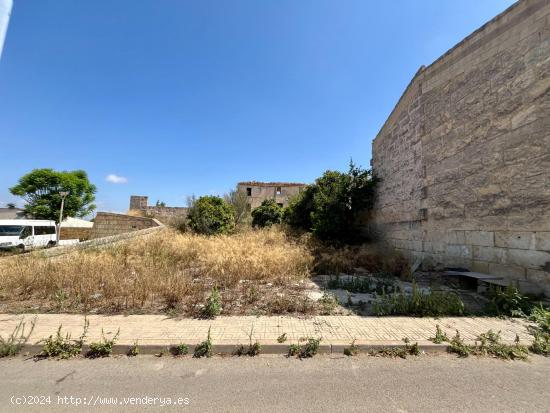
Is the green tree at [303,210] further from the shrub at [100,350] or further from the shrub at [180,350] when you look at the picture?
the shrub at [100,350]

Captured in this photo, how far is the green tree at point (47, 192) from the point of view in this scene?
1052 inches

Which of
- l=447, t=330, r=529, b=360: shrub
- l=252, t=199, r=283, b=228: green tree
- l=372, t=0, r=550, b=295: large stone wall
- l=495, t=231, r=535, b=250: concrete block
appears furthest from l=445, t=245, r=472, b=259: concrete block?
l=252, t=199, r=283, b=228: green tree

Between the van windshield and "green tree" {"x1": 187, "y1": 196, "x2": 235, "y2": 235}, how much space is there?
34.7ft

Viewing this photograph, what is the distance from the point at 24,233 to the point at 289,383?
20664 millimetres

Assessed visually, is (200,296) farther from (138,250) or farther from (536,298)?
(536,298)

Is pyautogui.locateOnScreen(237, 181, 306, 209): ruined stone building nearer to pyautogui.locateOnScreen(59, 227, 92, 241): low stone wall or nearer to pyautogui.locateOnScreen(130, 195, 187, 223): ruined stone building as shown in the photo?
pyautogui.locateOnScreen(130, 195, 187, 223): ruined stone building

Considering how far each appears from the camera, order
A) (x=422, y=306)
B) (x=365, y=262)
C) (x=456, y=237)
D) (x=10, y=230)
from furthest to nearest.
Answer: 1. (x=10, y=230)
2. (x=365, y=262)
3. (x=456, y=237)
4. (x=422, y=306)

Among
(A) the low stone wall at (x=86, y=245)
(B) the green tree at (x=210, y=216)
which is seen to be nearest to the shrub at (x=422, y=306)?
(A) the low stone wall at (x=86, y=245)

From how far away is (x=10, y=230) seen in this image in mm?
16234

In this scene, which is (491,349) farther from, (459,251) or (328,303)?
(459,251)

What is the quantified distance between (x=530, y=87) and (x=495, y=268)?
3.70 metres

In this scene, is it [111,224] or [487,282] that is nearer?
[487,282]

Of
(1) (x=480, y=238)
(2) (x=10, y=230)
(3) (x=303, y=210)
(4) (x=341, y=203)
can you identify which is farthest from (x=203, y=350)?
(2) (x=10, y=230)

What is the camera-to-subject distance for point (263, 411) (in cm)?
230
